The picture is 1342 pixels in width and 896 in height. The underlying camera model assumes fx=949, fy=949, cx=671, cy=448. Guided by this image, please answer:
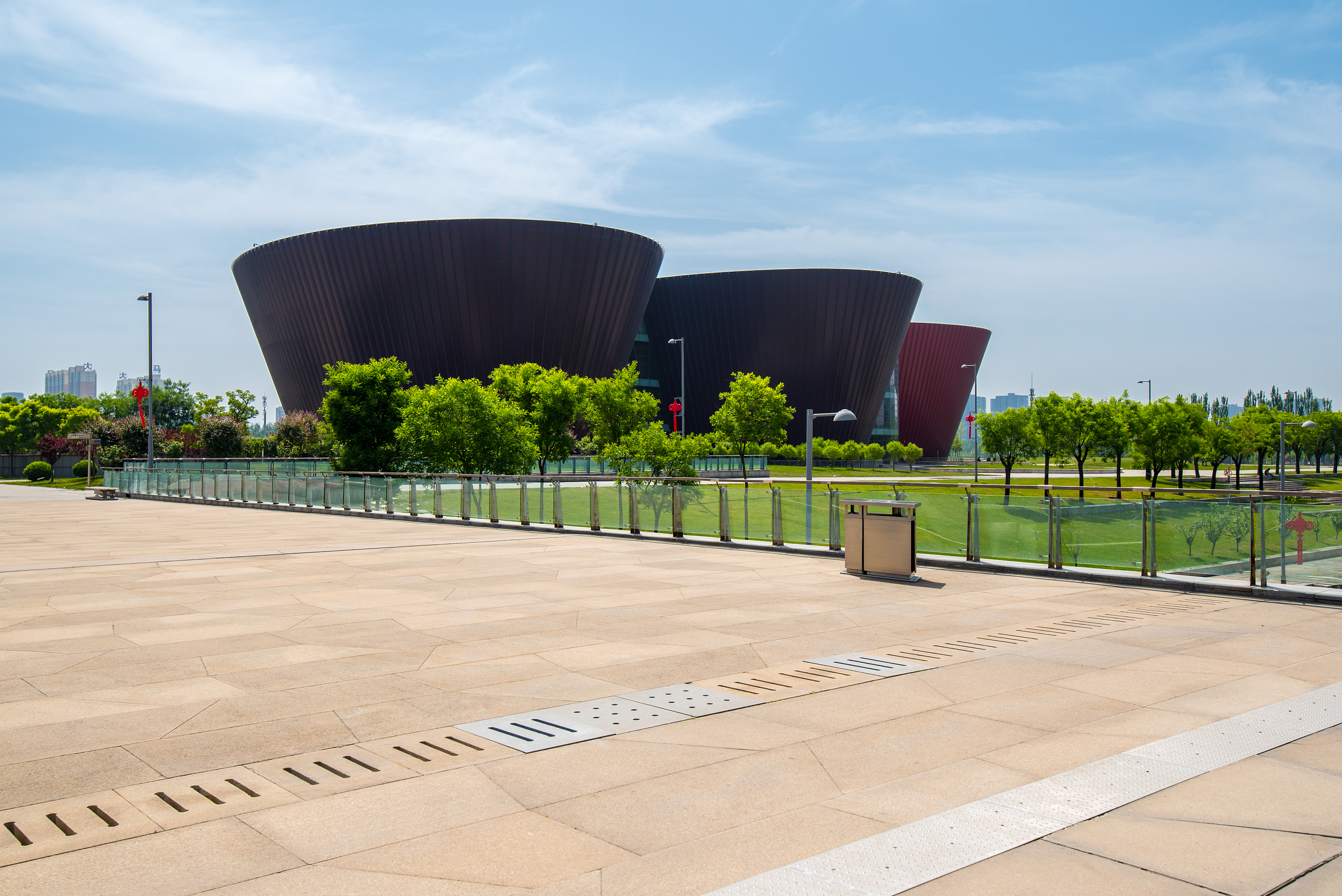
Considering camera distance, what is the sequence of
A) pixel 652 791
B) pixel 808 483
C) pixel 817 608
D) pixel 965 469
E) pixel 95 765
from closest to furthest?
pixel 652 791, pixel 95 765, pixel 817 608, pixel 808 483, pixel 965 469

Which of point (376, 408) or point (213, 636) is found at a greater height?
point (376, 408)

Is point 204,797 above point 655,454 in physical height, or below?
below

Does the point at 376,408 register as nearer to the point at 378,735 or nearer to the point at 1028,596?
the point at 1028,596

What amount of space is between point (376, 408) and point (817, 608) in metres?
32.8

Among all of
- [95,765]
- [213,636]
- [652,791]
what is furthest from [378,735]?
[213,636]

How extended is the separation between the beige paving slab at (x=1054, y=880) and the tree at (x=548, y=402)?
1606 inches

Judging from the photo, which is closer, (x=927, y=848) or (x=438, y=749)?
(x=927, y=848)

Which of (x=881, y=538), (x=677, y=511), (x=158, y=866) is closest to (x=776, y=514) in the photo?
(x=677, y=511)

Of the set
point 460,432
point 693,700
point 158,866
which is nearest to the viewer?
point 158,866

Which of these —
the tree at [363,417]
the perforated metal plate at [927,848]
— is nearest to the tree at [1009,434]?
the tree at [363,417]

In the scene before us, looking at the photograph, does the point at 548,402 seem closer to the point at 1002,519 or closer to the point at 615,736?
the point at 1002,519

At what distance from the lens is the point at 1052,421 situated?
47.6 metres

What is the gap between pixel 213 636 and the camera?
331 inches

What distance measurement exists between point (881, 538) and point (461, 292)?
55.8 meters
